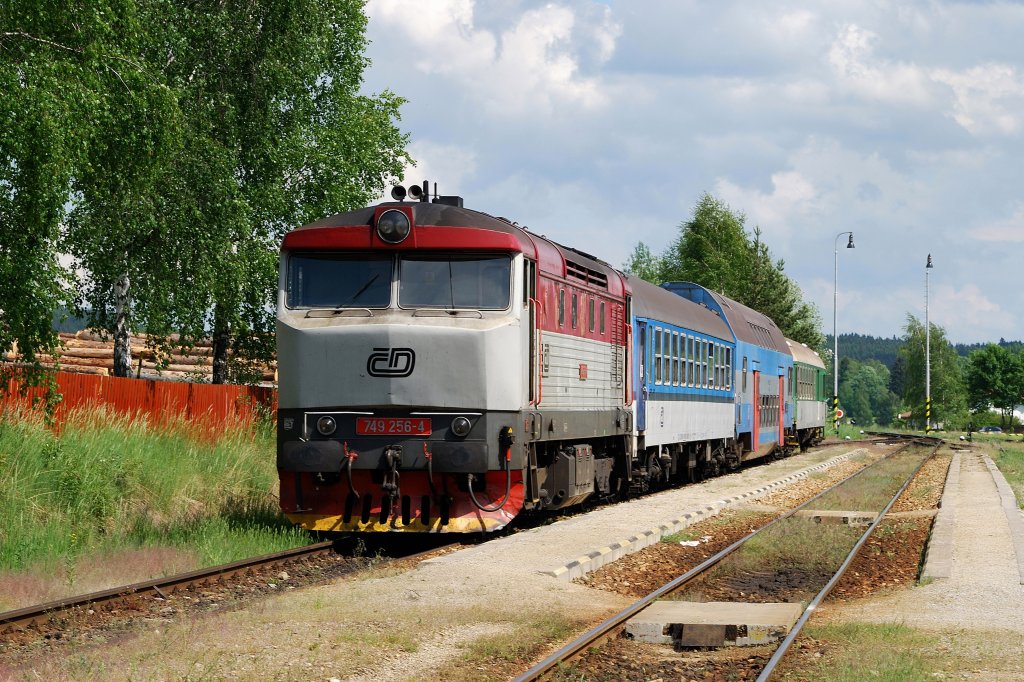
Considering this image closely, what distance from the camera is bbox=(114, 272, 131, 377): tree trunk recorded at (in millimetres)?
26050

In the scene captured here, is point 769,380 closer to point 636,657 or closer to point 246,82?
point 246,82

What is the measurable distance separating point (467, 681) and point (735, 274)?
79.4 m

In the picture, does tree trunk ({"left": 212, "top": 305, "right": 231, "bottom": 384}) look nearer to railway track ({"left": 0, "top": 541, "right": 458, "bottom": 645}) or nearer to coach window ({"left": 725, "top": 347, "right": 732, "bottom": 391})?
coach window ({"left": 725, "top": 347, "right": 732, "bottom": 391})

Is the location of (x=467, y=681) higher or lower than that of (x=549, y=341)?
lower

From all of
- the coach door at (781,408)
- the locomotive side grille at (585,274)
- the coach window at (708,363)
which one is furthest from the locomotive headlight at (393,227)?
the coach door at (781,408)

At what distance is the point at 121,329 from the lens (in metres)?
26.1

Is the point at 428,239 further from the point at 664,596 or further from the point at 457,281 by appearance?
the point at 664,596

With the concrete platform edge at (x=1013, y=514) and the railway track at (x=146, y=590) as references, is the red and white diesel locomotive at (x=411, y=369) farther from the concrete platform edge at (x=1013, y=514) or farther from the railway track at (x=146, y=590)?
the concrete platform edge at (x=1013, y=514)

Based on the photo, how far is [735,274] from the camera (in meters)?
86.3

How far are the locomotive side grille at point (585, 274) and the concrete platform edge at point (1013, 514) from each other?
6.72 m

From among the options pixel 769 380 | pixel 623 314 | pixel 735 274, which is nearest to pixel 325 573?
pixel 623 314

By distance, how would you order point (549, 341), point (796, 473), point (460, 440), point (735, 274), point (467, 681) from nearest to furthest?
point (467, 681) < point (460, 440) < point (549, 341) < point (796, 473) < point (735, 274)

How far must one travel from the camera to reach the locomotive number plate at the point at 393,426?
14.6 meters

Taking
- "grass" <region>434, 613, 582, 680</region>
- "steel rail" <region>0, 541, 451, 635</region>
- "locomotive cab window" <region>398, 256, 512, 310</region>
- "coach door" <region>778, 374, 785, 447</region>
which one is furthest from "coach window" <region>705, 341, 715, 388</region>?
"grass" <region>434, 613, 582, 680</region>
